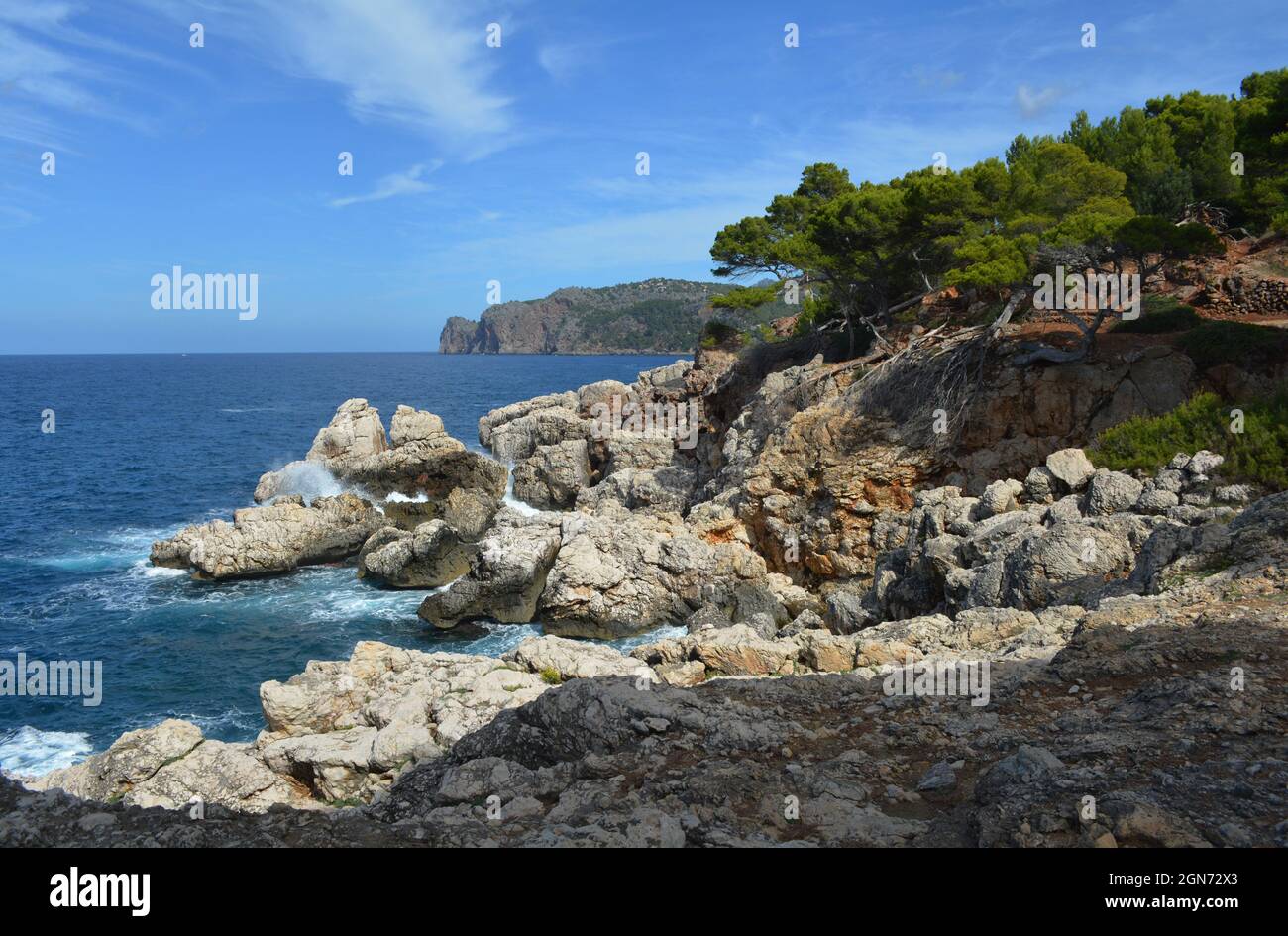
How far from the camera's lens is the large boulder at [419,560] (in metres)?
28.6

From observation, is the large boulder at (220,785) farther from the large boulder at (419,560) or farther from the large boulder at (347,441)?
the large boulder at (347,441)

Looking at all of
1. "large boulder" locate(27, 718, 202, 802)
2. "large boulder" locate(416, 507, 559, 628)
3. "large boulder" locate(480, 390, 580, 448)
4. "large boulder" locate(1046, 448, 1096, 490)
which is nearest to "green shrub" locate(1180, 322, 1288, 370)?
"large boulder" locate(1046, 448, 1096, 490)

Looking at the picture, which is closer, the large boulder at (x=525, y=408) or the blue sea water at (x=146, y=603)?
A: the blue sea water at (x=146, y=603)

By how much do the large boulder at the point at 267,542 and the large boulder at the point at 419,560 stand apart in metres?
2.37

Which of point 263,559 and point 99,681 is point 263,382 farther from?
point 99,681

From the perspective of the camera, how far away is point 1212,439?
1520 centimetres

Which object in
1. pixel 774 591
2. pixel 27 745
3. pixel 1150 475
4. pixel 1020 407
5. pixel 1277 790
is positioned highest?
pixel 1020 407
